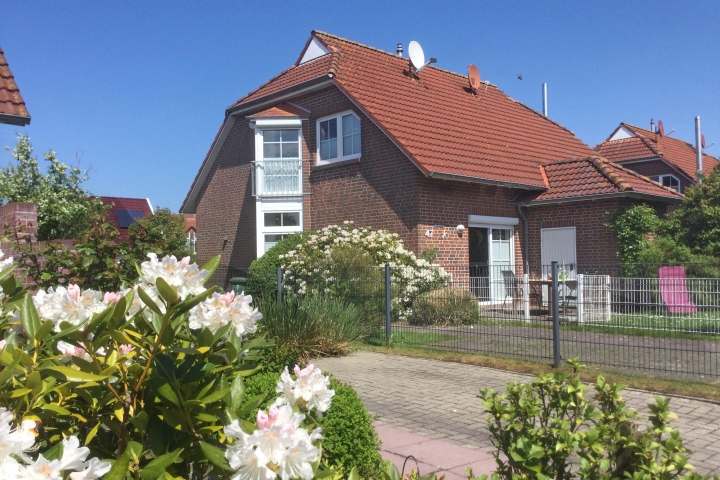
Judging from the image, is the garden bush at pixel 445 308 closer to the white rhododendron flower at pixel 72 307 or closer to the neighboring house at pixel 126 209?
the white rhododendron flower at pixel 72 307

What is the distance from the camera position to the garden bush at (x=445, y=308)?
395 inches

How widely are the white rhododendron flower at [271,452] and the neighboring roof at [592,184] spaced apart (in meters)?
16.1

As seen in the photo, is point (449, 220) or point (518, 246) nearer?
point (449, 220)

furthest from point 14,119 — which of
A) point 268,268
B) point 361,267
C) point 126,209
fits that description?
point 126,209

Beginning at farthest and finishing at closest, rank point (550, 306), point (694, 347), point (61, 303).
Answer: point (550, 306) < point (694, 347) < point (61, 303)

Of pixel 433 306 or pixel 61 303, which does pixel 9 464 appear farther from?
pixel 433 306

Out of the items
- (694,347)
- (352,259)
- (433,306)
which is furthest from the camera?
(352,259)

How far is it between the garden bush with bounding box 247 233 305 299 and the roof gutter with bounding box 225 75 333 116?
4.41 m

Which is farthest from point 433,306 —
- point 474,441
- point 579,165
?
point 579,165

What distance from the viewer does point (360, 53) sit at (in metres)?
20.7

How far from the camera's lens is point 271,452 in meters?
1.61

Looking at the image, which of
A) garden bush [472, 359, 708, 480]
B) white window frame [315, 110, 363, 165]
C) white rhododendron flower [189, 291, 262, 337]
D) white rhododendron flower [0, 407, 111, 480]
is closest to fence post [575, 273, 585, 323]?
garden bush [472, 359, 708, 480]

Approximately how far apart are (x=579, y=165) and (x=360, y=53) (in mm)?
7578

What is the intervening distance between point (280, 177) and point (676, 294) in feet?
44.3
